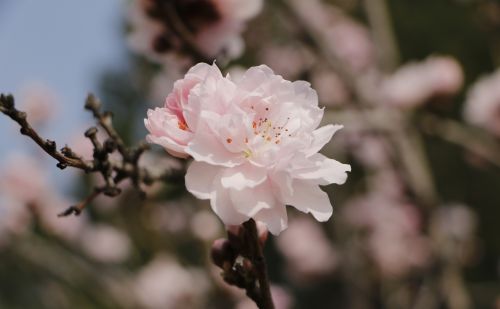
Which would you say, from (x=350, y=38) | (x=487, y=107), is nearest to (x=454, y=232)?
(x=487, y=107)

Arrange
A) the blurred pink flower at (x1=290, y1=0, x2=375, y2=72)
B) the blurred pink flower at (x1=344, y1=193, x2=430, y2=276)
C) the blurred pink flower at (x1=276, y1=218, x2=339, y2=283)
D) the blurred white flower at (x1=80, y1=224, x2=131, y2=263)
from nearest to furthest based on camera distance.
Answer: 1. the blurred pink flower at (x1=344, y1=193, x2=430, y2=276)
2. the blurred pink flower at (x1=290, y1=0, x2=375, y2=72)
3. the blurred pink flower at (x1=276, y1=218, x2=339, y2=283)
4. the blurred white flower at (x1=80, y1=224, x2=131, y2=263)

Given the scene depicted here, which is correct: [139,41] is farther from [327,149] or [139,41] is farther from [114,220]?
[114,220]

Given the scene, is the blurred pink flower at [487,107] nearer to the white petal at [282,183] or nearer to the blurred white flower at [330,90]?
the blurred white flower at [330,90]

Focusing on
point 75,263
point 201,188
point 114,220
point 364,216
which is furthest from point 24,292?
point 201,188

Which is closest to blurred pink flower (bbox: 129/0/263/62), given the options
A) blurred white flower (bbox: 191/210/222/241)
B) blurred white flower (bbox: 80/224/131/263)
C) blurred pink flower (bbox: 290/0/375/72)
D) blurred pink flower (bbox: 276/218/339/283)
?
blurred white flower (bbox: 191/210/222/241)

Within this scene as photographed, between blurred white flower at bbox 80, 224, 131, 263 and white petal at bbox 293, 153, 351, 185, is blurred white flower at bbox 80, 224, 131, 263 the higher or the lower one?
the higher one

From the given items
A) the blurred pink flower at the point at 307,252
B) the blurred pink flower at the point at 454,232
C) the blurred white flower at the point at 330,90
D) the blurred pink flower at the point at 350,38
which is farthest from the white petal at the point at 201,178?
the blurred pink flower at the point at 307,252

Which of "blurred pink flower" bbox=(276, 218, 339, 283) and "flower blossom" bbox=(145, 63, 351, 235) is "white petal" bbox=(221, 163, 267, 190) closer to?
"flower blossom" bbox=(145, 63, 351, 235)
